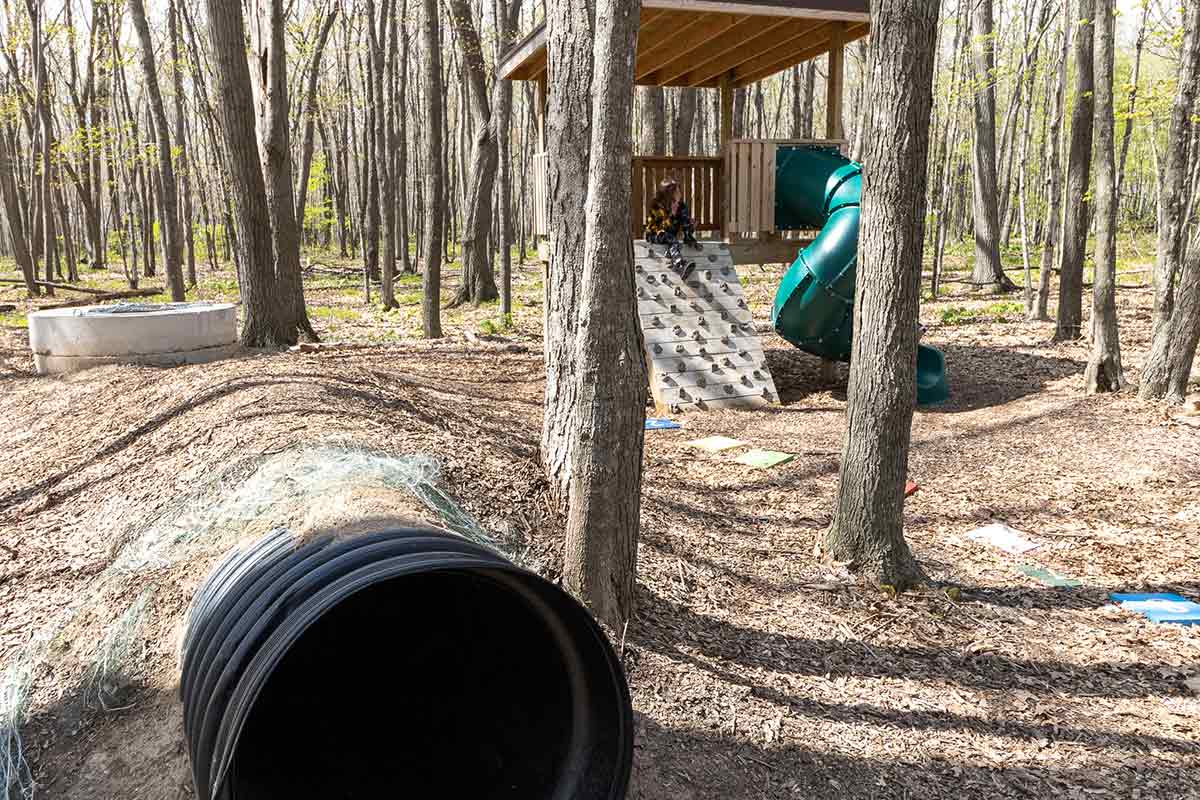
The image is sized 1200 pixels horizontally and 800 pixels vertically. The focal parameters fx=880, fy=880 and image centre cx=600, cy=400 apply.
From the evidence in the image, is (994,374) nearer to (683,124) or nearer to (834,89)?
(834,89)

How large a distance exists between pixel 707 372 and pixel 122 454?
6.03 metres

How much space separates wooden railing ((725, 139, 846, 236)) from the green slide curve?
19 cm

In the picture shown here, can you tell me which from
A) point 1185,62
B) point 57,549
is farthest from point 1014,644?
point 1185,62

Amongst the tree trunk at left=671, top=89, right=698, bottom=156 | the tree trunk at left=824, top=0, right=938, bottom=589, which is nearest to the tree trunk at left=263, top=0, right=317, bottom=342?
the tree trunk at left=824, top=0, right=938, bottom=589

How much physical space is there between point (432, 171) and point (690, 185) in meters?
3.93

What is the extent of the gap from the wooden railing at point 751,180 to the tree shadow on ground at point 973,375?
2111 millimetres

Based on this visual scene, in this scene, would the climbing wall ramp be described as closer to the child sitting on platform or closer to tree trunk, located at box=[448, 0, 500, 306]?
the child sitting on platform

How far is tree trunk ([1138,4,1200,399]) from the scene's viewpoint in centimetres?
861

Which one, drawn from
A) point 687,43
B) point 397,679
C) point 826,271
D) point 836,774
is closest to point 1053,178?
point 826,271

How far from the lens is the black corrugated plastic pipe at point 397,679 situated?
2543 millimetres

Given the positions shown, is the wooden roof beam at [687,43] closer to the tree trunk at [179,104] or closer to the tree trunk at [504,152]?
the tree trunk at [504,152]

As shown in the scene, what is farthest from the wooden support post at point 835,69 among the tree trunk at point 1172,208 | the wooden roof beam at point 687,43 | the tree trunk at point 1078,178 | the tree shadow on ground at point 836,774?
the tree shadow on ground at point 836,774

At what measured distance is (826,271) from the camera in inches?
401

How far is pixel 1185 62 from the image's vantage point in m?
8.66
